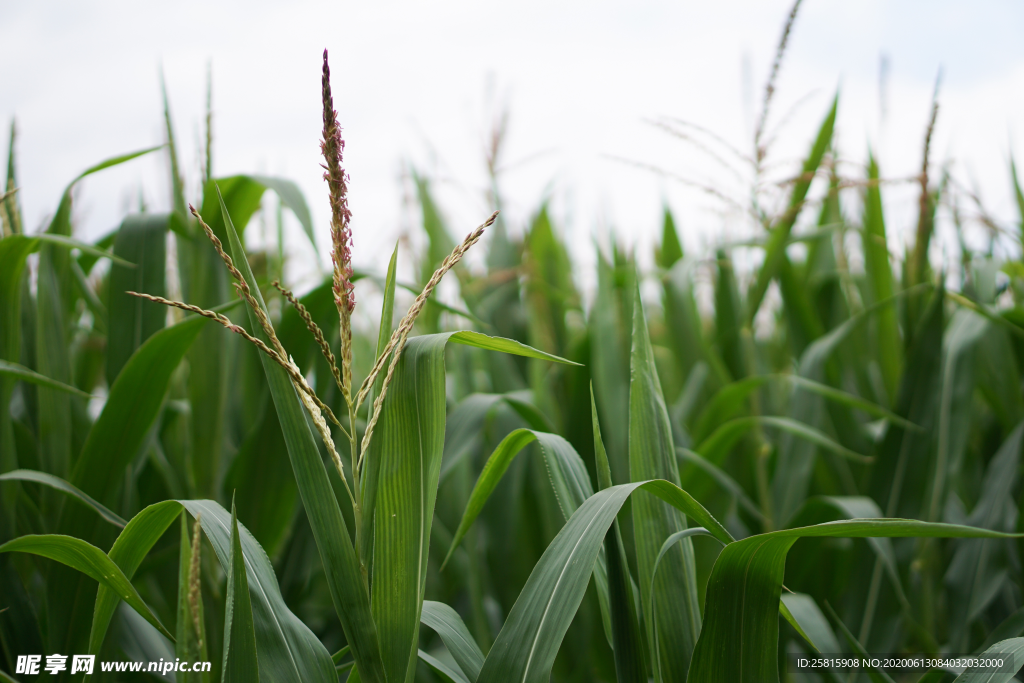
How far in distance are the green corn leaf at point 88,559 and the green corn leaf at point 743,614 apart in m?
0.46

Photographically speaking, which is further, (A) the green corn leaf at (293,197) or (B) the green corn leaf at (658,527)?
(A) the green corn leaf at (293,197)

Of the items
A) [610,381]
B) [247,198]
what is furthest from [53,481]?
[610,381]

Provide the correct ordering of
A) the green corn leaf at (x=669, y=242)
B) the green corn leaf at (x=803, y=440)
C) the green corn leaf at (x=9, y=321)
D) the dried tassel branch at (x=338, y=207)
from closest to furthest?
the dried tassel branch at (x=338, y=207) < the green corn leaf at (x=9, y=321) < the green corn leaf at (x=803, y=440) < the green corn leaf at (x=669, y=242)

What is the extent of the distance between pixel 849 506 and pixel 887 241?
0.70 metres

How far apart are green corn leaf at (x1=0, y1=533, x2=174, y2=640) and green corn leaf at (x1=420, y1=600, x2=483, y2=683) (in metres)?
0.22

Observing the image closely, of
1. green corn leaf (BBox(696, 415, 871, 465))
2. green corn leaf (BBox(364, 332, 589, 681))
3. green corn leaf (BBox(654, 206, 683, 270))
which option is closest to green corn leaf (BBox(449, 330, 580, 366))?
green corn leaf (BBox(364, 332, 589, 681))

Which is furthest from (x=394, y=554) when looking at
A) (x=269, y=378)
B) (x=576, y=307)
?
(x=576, y=307)

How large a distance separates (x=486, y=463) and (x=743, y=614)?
0.26 meters

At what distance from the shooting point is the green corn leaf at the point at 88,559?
1.58 feet

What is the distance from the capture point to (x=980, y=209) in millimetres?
1158

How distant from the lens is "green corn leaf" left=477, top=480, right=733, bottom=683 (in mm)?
464

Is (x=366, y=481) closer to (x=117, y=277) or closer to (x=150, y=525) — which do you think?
(x=150, y=525)

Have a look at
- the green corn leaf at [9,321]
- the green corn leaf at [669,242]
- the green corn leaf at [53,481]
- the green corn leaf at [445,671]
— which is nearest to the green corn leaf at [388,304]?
the green corn leaf at [445,671]

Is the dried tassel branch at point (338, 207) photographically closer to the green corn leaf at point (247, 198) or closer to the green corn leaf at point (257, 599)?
the green corn leaf at point (257, 599)
